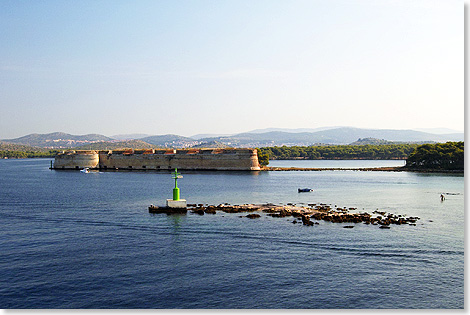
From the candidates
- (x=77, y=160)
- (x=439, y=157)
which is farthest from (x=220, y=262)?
(x=77, y=160)

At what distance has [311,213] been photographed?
33.7m

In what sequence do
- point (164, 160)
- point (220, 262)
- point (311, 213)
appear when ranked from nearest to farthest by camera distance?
point (220, 262), point (311, 213), point (164, 160)

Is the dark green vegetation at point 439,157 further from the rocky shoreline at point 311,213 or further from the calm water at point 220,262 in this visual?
the rocky shoreline at point 311,213

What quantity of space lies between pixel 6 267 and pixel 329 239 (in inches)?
613

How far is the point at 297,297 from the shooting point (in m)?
15.4

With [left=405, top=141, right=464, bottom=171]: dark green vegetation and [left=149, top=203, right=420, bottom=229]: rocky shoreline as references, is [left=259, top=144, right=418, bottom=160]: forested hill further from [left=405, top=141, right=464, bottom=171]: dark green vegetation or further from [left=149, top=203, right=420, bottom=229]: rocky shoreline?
[left=149, top=203, right=420, bottom=229]: rocky shoreline

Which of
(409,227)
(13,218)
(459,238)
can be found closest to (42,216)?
(13,218)

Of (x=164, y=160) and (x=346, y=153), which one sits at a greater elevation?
(x=346, y=153)

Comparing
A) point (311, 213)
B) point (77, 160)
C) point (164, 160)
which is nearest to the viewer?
point (311, 213)

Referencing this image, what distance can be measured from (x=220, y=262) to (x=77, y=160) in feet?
308

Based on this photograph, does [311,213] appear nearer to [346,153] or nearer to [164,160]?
[164,160]

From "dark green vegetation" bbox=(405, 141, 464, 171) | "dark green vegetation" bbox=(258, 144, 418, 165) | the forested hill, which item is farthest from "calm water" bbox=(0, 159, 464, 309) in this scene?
the forested hill

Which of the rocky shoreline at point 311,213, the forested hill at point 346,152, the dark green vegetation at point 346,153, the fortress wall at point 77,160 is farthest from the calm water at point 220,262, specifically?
the forested hill at point 346,152

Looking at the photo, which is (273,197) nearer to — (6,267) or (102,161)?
(6,267)
